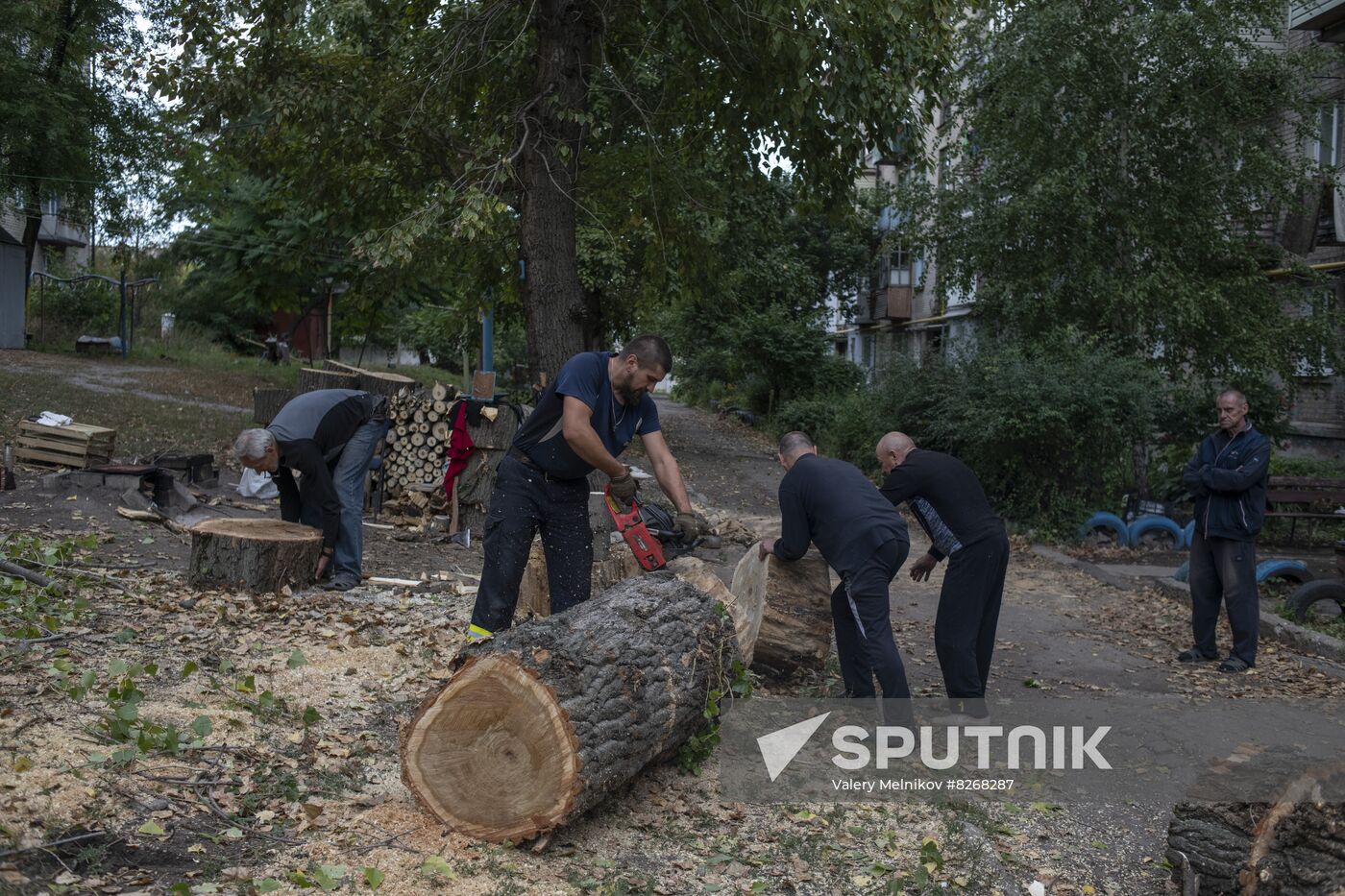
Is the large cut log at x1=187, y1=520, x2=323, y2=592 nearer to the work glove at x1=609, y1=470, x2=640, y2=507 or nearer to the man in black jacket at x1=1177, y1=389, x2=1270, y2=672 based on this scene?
the work glove at x1=609, y1=470, x2=640, y2=507

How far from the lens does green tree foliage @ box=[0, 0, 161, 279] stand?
19859 millimetres

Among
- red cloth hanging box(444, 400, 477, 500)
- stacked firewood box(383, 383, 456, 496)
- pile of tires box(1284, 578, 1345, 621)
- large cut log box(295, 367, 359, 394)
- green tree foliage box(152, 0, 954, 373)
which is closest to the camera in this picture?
pile of tires box(1284, 578, 1345, 621)

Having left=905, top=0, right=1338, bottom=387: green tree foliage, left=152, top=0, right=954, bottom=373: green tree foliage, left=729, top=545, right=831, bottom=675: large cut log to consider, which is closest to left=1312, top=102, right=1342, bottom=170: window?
left=905, top=0, right=1338, bottom=387: green tree foliage

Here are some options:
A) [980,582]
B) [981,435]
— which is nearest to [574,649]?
[980,582]

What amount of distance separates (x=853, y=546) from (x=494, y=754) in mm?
2244

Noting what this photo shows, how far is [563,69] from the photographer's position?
11570 millimetres

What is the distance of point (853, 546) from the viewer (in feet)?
18.6

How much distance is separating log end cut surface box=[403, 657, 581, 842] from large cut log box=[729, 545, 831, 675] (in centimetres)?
243

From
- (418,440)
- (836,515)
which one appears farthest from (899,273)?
(836,515)

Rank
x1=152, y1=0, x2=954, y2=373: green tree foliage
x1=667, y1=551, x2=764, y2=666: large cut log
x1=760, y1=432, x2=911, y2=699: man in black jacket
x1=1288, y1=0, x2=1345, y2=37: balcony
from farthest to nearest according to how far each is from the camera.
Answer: x1=1288, y1=0, x2=1345, y2=37: balcony, x1=152, y1=0, x2=954, y2=373: green tree foliage, x1=667, y1=551, x2=764, y2=666: large cut log, x1=760, y1=432, x2=911, y2=699: man in black jacket

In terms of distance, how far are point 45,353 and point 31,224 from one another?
3108mm

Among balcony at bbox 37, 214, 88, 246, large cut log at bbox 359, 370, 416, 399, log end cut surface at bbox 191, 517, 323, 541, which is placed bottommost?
log end cut surface at bbox 191, 517, 323, 541

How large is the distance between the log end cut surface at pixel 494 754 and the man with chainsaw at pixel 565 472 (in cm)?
138

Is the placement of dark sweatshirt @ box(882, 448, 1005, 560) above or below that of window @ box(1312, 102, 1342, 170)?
below
